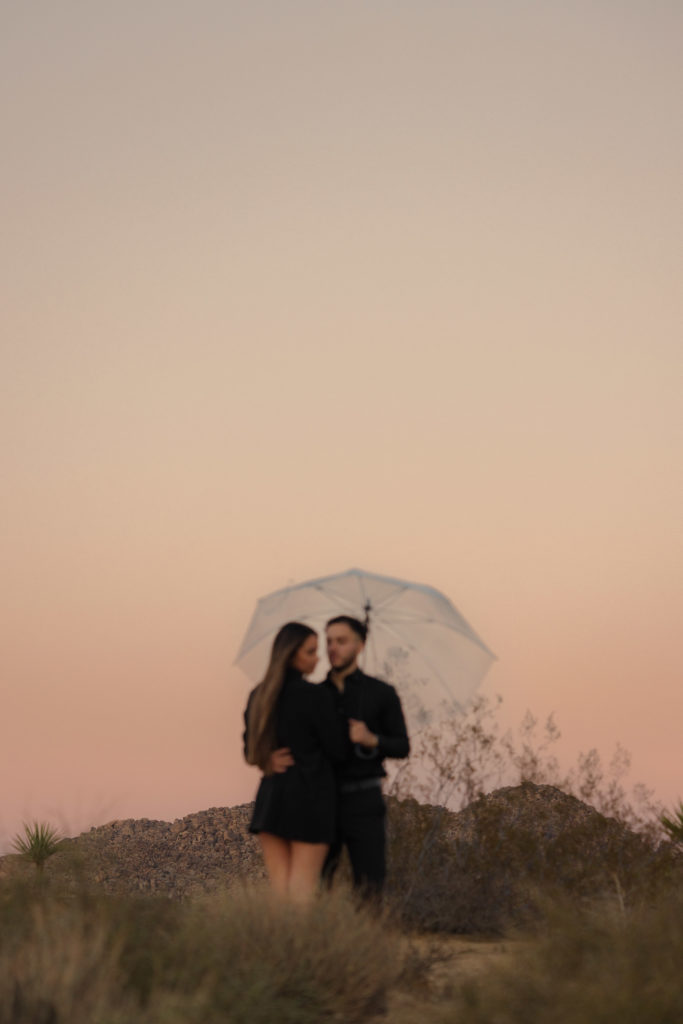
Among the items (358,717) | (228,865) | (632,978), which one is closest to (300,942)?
(358,717)

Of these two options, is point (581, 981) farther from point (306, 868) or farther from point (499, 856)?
point (499, 856)

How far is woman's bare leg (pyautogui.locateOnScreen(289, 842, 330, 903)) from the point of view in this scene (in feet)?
24.8

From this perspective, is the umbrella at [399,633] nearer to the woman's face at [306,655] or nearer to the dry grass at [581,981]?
the woman's face at [306,655]

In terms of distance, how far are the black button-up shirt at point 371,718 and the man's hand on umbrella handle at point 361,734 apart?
106 mm

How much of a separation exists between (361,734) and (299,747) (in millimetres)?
400

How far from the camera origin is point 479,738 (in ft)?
41.5

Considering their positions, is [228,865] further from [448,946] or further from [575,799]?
[448,946]

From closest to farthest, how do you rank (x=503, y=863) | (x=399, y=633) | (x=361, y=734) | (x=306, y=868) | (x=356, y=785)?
(x=361, y=734)
(x=306, y=868)
(x=356, y=785)
(x=399, y=633)
(x=503, y=863)

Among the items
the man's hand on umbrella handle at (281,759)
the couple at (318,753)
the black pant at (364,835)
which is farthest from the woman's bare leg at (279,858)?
the man's hand on umbrella handle at (281,759)

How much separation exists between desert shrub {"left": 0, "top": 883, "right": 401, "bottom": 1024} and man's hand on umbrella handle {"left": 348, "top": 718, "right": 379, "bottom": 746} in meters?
0.94

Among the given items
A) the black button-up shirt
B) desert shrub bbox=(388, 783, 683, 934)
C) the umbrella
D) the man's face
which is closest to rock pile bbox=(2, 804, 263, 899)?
desert shrub bbox=(388, 783, 683, 934)

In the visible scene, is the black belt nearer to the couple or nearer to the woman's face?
the couple

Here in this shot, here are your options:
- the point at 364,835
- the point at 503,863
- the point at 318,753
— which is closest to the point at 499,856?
the point at 503,863

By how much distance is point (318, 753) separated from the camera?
7520 millimetres
